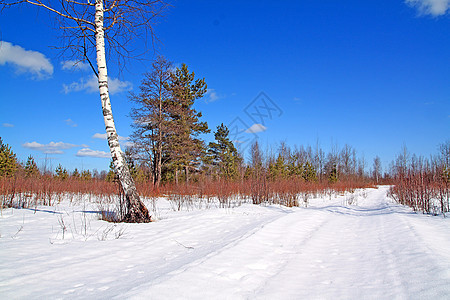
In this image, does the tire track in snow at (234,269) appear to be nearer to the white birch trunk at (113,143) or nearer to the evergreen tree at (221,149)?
the white birch trunk at (113,143)

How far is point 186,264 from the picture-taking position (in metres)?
2.49

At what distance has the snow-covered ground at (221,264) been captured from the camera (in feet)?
6.23

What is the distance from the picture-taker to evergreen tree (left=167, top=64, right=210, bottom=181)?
18.5m

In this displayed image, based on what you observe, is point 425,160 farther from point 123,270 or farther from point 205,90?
point 205,90

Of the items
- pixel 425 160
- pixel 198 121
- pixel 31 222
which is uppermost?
pixel 198 121

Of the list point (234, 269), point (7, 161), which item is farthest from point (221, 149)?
point (234, 269)

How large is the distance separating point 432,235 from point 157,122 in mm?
16569

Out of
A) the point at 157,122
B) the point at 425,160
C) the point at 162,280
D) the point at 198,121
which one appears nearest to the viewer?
the point at 162,280

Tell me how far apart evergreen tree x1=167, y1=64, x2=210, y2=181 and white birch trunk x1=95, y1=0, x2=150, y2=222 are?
41.1 feet

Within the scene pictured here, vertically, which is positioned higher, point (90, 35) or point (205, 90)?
point (205, 90)

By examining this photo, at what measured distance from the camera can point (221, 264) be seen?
2.50 meters

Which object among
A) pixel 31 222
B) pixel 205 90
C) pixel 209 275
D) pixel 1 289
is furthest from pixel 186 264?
pixel 205 90

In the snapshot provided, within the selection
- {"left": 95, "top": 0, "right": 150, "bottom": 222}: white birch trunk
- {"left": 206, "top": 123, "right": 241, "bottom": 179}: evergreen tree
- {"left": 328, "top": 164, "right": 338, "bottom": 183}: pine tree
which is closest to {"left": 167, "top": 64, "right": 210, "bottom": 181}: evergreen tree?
{"left": 206, "top": 123, "right": 241, "bottom": 179}: evergreen tree

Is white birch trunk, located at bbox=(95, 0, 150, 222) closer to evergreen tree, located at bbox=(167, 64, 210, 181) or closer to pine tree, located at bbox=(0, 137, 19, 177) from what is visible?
evergreen tree, located at bbox=(167, 64, 210, 181)
